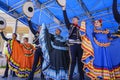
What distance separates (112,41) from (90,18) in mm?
5760

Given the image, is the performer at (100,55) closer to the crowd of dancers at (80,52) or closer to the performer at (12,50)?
the crowd of dancers at (80,52)

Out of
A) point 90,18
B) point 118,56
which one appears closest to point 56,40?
point 118,56

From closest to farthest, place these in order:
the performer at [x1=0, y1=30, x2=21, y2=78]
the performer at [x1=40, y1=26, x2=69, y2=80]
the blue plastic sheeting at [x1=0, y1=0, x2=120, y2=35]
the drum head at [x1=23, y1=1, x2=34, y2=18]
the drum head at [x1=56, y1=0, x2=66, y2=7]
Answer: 1. the drum head at [x1=56, y1=0, x2=66, y2=7]
2. the performer at [x1=40, y1=26, x2=69, y2=80]
3. the drum head at [x1=23, y1=1, x2=34, y2=18]
4. the performer at [x1=0, y1=30, x2=21, y2=78]
5. the blue plastic sheeting at [x1=0, y1=0, x2=120, y2=35]

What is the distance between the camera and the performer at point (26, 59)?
6.07 metres

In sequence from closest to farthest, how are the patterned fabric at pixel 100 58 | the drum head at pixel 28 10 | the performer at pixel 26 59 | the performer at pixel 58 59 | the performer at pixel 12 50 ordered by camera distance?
the patterned fabric at pixel 100 58
the performer at pixel 58 59
the drum head at pixel 28 10
the performer at pixel 26 59
the performer at pixel 12 50

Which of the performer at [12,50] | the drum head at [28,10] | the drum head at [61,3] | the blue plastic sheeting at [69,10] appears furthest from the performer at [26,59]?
the blue plastic sheeting at [69,10]

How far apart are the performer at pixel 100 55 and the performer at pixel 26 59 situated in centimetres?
224

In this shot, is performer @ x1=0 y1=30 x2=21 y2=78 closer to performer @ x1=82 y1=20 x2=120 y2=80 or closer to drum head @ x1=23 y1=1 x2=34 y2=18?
drum head @ x1=23 y1=1 x2=34 y2=18

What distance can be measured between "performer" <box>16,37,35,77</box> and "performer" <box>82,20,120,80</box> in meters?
2.24

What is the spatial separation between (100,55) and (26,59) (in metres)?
2.57

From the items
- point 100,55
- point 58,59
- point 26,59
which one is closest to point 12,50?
point 26,59

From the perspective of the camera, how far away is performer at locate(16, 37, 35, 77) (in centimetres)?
607

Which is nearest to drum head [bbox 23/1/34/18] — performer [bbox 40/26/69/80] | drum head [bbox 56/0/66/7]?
performer [bbox 40/26/69/80]

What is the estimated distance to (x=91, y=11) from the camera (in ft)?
31.6
